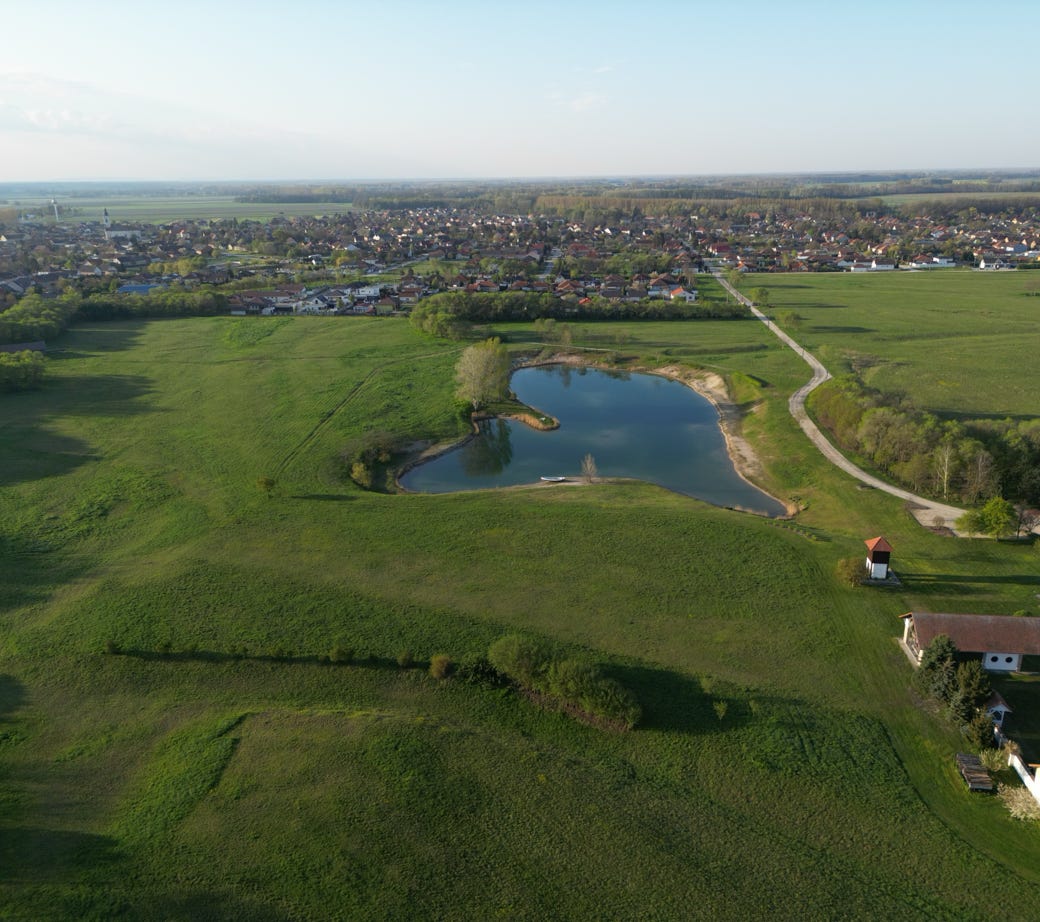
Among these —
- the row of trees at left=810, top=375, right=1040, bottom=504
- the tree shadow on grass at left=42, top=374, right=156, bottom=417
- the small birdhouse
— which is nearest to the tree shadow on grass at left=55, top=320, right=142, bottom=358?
the tree shadow on grass at left=42, top=374, right=156, bottom=417

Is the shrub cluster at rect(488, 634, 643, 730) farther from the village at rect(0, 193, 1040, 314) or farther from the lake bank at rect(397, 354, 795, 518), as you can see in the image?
the village at rect(0, 193, 1040, 314)

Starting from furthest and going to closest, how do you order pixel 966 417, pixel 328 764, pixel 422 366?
pixel 422 366, pixel 966 417, pixel 328 764

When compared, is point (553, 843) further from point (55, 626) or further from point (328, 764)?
point (55, 626)

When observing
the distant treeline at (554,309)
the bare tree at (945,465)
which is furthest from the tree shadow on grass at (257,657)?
the distant treeline at (554,309)

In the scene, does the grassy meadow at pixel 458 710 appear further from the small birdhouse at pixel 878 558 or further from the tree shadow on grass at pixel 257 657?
the small birdhouse at pixel 878 558

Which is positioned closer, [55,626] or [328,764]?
[328,764]

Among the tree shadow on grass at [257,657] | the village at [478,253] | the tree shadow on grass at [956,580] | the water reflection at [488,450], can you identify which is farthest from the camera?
the village at [478,253]

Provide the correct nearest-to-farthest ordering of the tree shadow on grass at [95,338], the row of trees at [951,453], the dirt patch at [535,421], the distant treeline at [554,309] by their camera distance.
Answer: the row of trees at [951,453], the dirt patch at [535,421], the tree shadow on grass at [95,338], the distant treeline at [554,309]

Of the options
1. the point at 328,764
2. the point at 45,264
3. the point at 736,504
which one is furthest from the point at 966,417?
the point at 45,264
